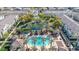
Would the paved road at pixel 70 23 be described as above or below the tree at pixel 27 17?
below

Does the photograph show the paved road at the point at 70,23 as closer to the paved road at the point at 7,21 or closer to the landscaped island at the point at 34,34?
the landscaped island at the point at 34,34

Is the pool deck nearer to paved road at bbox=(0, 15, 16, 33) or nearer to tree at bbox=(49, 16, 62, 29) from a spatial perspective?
tree at bbox=(49, 16, 62, 29)

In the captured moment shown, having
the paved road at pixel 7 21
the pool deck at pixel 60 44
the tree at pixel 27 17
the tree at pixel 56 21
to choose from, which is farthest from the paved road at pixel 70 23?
the paved road at pixel 7 21

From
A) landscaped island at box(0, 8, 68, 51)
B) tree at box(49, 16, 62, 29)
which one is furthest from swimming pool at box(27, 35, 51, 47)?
tree at box(49, 16, 62, 29)

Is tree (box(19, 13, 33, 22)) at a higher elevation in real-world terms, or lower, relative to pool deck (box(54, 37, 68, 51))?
higher

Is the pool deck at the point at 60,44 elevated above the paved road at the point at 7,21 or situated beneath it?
situated beneath

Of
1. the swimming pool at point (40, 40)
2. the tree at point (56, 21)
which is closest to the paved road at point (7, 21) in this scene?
the swimming pool at point (40, 40)

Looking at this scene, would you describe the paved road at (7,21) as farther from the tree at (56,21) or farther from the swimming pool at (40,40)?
the tree at (56,21)

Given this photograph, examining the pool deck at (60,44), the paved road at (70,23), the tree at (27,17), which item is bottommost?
the pool deck at (60,44)

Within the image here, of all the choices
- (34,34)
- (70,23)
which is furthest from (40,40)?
(70,23)

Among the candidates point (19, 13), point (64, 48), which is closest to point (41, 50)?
point (64, 48)
